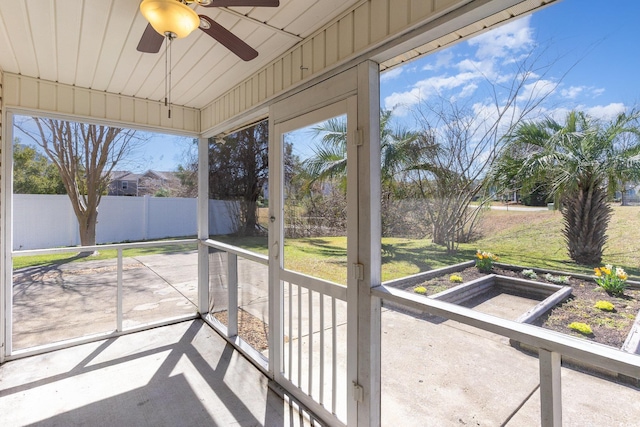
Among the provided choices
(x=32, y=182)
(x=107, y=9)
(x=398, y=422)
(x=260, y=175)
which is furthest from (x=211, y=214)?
(x=398, y=422)

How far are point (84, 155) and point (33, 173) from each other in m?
0.44

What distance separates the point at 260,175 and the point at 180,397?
1.83 m

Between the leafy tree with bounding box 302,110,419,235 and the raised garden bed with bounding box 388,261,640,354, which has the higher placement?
the leafy tree with bounding box 302,110,419,235

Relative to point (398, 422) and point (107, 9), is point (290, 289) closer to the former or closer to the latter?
point (398, 422)

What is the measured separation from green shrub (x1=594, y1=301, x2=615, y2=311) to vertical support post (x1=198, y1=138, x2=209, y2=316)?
358 cm

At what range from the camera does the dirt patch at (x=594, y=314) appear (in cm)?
98

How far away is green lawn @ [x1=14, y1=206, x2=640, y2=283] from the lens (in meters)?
0.99

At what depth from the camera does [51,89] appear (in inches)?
114

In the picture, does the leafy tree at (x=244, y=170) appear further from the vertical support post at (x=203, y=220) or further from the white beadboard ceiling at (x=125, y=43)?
the white beadboard ceiling at (x=125, y=43)

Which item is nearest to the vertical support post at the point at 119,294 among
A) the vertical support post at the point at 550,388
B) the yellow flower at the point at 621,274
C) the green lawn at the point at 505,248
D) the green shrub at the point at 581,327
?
the green lawn at the point at 505,248

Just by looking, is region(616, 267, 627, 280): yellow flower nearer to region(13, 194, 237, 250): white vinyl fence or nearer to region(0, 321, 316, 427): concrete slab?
region(0, 321, 316, 427): concrete slab

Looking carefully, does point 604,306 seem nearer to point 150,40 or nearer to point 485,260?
point 485,260

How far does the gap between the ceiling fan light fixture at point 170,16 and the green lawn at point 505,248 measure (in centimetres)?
133

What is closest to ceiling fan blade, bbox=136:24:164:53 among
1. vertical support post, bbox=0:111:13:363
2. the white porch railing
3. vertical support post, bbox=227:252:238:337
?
the white porch railing
